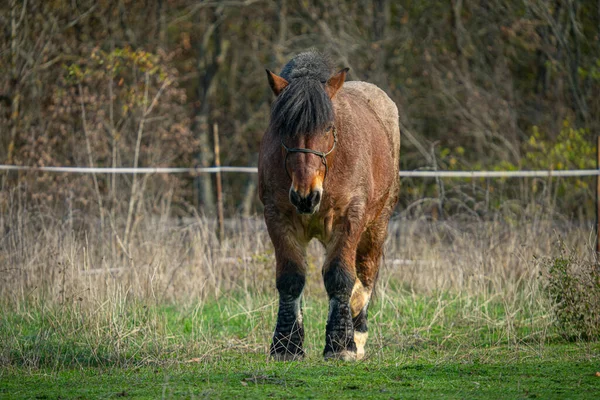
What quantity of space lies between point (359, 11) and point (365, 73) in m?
2.89

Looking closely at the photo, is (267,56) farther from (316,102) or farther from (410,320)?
(316,102)

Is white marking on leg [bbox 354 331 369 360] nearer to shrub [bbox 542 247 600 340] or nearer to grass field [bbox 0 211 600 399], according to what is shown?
grass field [bbox 0 211 600 399]

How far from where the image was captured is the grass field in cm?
553

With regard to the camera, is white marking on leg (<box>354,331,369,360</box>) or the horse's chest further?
white marking on leg (<box>354,331,369,360</box>)

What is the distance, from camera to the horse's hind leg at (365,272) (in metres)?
7.42

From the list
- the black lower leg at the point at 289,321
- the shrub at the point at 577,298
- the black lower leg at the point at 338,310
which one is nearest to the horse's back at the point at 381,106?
the shrub at the point at 577,298

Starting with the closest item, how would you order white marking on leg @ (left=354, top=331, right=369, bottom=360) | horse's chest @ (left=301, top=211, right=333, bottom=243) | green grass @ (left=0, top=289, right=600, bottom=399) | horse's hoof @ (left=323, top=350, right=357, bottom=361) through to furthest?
green grass @ (left=0, top=289, right=600, bottom=399)
horse's hoof @ (left=323, top=350, right=357, bottom=361)
horse's chest @ (left=301, top=211, right=333, bottom=243)
white marking on leg @ (left=354, top=331, right=369, bottom=360)

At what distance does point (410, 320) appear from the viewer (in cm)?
859

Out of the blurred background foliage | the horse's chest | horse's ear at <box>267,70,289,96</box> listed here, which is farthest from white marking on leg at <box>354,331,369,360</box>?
the blurred background foliage

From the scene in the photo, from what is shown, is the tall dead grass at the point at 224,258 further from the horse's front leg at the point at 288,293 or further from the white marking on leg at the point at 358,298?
the horse's front leg at the point at 288,293

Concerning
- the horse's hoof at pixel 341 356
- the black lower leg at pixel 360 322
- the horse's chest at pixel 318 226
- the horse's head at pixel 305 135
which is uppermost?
the horse's head at pixel 305 135

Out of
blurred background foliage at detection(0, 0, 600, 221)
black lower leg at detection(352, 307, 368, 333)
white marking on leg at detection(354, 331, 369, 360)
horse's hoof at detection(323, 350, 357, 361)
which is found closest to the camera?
horse's hoof at detection(323, 350, 357, 361)

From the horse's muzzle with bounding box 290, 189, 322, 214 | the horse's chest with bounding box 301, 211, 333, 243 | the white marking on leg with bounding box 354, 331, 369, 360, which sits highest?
the horse's muzzle with bounding box 290, 189, 322, 214

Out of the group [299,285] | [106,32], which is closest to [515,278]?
[299,285]
